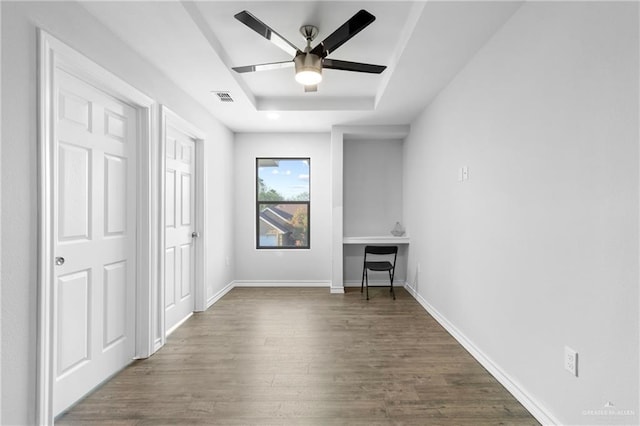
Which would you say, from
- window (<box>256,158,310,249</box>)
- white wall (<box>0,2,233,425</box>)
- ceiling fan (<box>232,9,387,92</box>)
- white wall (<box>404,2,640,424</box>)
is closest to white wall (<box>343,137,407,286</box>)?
window (<box>256,158,310,249</box>)

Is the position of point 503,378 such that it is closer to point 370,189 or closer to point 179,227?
point 179,227

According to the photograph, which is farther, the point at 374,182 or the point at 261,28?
the point at 374,182

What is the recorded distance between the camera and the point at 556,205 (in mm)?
1742

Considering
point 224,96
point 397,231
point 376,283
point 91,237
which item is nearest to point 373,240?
point 397,231

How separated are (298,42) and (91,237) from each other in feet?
7.25

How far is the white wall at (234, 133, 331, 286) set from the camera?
5.20 m

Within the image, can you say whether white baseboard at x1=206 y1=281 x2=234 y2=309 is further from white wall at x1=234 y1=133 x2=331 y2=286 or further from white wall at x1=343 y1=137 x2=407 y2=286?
white wall at x1=343 y1=137 x2=407 y2=286

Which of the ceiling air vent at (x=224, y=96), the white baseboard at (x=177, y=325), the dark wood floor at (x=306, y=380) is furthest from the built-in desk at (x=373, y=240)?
the ceiling air vent at (x=224, y=96)

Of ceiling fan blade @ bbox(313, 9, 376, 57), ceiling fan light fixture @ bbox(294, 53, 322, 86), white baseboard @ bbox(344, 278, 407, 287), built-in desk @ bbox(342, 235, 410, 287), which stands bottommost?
white baseboard @ bbox(344, 278, 407, 287)

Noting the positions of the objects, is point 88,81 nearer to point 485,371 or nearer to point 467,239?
point 467,239

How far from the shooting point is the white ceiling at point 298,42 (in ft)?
6.90

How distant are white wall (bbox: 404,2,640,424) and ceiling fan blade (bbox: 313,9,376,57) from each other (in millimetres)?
983

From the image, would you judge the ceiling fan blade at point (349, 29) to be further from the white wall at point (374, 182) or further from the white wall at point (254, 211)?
the white wall at point (374, 182)

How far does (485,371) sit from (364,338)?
103 cm
